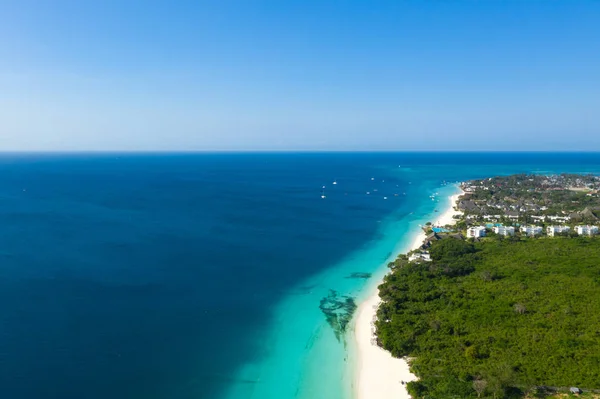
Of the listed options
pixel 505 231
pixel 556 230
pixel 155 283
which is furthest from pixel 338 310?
pixel 556 230

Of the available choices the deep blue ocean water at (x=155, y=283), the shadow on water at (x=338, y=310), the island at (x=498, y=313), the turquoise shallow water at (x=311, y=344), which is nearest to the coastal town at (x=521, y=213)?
the island at (x=498, y=313)

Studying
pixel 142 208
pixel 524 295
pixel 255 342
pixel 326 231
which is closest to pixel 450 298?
pixel 524 295

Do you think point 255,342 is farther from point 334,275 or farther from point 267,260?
point 267,260

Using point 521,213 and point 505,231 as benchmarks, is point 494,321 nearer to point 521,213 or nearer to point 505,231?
point 505,231

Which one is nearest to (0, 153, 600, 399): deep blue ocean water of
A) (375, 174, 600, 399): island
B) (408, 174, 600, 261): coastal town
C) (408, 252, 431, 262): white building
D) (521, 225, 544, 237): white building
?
(408, 252, 431, 262): white building

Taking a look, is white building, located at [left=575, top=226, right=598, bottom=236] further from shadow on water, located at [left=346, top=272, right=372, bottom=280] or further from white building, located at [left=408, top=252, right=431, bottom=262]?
shadow on water, located at [left=346, top=272, right=372, bottom=280]

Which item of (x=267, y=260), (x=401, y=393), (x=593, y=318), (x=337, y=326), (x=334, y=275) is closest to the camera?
(x=401, y=393)

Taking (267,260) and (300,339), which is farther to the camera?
(267,260)
